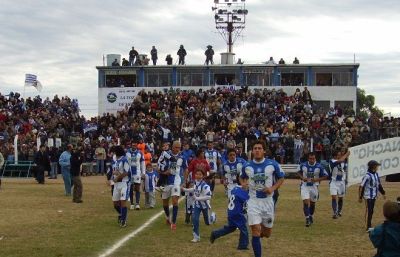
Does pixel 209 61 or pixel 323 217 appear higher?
pixel 209 61

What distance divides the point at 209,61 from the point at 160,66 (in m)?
4.14

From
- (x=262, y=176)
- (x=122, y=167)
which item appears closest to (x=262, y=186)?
(x=262, y=176)

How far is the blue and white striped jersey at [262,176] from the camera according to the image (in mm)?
10688

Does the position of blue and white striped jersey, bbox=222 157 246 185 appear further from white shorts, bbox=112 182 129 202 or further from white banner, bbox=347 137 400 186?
white banner, bbox=347 137 400 186

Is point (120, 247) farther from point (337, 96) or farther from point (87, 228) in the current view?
point (337, 96)

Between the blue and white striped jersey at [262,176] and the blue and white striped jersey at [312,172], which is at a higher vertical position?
the blue and white striped jersey at [262,176]

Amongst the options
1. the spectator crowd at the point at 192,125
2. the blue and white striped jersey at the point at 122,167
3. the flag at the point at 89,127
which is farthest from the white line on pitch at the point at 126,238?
the flag at the point at 89,127

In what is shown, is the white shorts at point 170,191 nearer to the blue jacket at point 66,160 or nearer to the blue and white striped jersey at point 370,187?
the blue and white striped jersey at point 370,187

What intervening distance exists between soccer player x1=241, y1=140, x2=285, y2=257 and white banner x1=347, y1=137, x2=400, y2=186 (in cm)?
1037

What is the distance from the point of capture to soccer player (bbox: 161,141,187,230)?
50.3 ft

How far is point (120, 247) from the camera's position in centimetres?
1231

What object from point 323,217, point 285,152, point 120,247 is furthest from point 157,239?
point 285,152

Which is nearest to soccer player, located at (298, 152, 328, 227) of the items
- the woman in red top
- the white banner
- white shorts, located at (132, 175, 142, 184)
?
the woman in red top

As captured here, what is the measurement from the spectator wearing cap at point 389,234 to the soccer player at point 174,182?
8635 millimetres
